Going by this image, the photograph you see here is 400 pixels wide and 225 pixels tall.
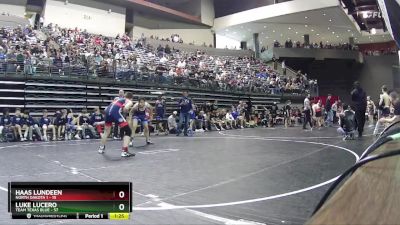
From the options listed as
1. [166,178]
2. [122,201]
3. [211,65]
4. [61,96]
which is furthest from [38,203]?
[211,65]

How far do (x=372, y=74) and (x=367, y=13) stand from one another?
15.2 meters

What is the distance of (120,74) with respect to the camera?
67.6 feet

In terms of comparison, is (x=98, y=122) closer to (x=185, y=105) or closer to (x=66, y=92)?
(x=66, y=92)

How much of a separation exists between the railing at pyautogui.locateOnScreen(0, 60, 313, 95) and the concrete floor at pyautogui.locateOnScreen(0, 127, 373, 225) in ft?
32.3

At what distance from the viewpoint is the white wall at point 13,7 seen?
1161 inches

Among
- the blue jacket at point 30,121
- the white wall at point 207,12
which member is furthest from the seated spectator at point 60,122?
the white wall at point 207,12

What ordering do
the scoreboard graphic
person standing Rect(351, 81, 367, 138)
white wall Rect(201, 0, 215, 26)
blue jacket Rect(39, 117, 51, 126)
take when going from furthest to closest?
white wall Rect(201, 0, 215, 26) < blue jacket Rect(39, 117, 51, 126) < person standing Rect(351, 81, 367, 138) < the scoreboard graphic

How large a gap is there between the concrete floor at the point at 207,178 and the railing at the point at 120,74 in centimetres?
984

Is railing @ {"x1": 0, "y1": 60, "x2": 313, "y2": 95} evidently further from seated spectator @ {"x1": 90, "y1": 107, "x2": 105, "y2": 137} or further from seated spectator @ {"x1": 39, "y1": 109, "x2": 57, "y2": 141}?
seated spectator @ {"x1": 90, "y1": 107, "x2": 105, "y2": 137}

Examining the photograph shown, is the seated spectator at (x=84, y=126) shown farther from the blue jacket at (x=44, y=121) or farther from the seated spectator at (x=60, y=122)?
the blue jacket at (x=44, y=121)

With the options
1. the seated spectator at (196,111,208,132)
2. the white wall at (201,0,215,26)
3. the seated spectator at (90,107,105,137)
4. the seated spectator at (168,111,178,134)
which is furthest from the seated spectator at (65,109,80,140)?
the white wall at (201,0,215,26)

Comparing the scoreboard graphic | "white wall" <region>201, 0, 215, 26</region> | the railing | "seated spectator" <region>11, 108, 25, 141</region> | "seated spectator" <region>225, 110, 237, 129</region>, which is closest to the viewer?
the scoreboard graphic

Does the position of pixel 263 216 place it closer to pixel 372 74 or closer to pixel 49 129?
pixel 49 129

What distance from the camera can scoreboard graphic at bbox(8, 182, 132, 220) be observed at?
2277 millimetres
